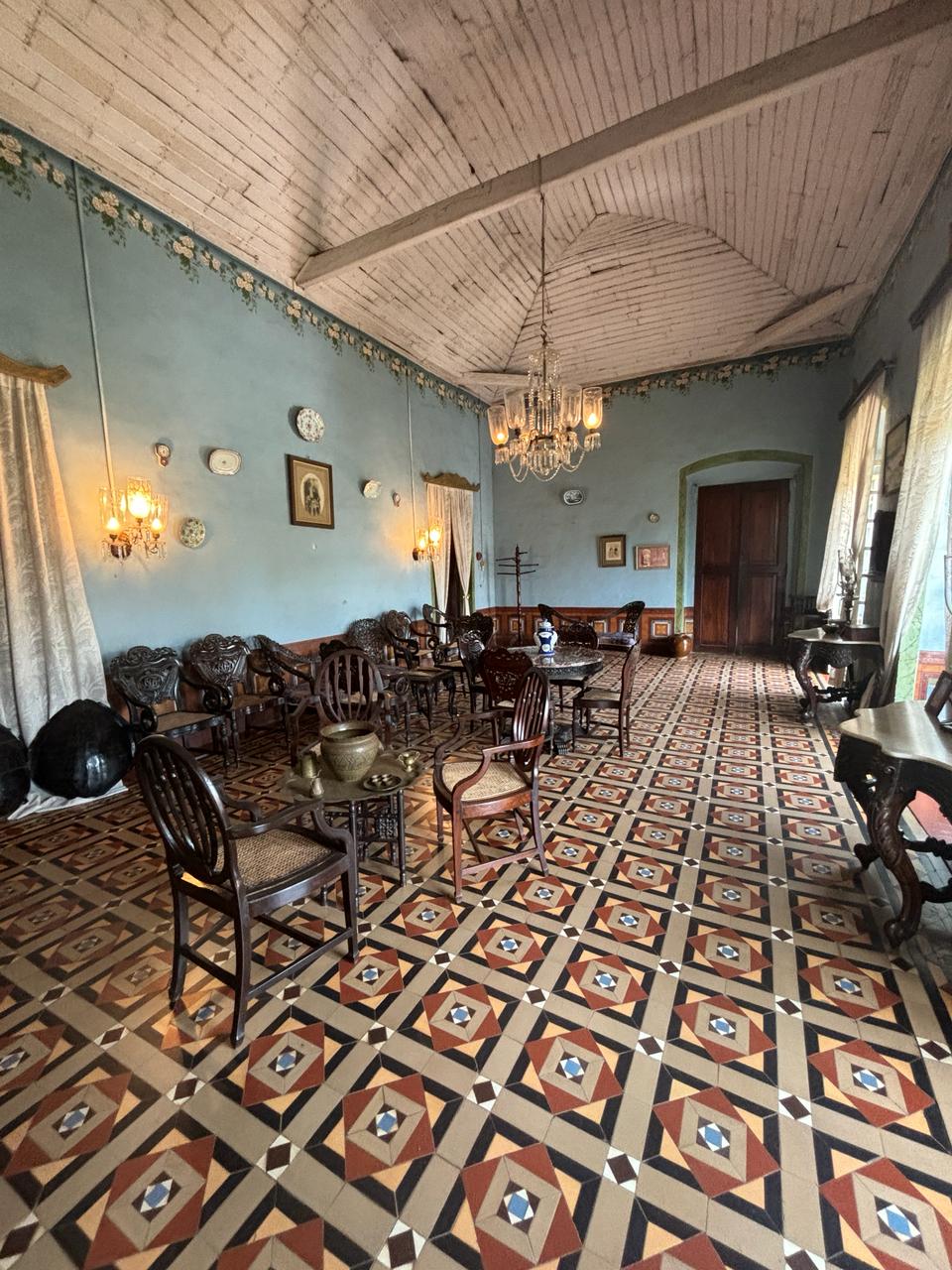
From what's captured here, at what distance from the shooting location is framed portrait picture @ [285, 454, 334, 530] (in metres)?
5.36

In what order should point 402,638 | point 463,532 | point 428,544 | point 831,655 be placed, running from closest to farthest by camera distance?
point 831,655, point 402,638, point 428,544, point 463,532

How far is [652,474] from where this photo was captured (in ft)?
27.0

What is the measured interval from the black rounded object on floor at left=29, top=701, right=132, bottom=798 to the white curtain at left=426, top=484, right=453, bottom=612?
472 cm

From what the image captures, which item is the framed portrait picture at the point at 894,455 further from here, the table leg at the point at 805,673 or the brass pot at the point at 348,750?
the brass pot at the point at 348,750

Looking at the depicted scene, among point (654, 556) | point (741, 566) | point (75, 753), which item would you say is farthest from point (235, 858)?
point (741, 566)

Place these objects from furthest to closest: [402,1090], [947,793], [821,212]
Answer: [821,212]
[947,793]
[402,1090]

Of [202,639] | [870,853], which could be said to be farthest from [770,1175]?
[202,639]

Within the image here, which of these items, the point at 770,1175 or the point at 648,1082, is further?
the point at 648,1082

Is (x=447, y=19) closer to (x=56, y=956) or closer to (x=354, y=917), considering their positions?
(x=354, y=917)

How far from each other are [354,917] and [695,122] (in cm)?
468

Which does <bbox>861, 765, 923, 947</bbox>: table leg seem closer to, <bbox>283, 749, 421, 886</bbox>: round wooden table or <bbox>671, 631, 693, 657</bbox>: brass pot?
<bbox>283, 749, 421, 886</bbox>: round wooden table

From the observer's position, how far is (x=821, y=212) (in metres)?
4.44

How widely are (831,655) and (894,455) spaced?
172 centimetres

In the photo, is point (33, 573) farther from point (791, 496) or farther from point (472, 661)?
point (791, 496)
